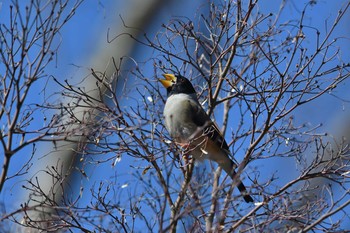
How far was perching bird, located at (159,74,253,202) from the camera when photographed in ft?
14.7

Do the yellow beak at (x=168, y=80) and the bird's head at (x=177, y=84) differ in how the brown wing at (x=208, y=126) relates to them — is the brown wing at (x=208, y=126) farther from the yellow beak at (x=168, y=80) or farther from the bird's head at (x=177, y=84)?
the yellow beak at (x=168, y=80)

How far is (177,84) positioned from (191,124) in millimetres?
396

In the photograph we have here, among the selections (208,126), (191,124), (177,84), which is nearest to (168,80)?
(177,84)

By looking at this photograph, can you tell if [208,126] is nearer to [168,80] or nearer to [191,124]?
[191,124]

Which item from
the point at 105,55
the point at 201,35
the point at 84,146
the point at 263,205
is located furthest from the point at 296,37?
the point at 105,55

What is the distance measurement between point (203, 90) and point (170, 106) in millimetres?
297

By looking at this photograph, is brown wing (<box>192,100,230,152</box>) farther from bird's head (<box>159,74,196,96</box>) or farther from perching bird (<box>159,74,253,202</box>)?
bird's head (<box>159,74,196,96</box>)

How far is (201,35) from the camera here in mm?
4660

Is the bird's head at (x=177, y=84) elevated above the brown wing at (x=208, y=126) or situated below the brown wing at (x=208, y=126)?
above

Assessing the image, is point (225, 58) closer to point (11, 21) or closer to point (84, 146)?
point (84, 146)

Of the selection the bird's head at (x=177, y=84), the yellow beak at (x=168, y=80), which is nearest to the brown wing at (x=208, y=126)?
the bird's head at (x=177, y=84)

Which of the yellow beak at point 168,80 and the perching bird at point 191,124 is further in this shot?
the yellow beak at point 168,80

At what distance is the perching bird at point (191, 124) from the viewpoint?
447 centimetres

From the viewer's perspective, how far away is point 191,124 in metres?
5.01
